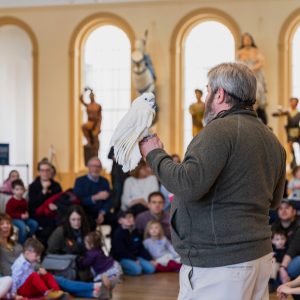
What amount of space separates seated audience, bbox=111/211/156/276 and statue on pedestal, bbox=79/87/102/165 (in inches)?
227

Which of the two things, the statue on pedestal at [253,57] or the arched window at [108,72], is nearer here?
the statue on pedestal at [253,57]

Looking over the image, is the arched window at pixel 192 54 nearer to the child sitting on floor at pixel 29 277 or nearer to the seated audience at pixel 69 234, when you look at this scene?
Result: the seated audience at pixel 69 234

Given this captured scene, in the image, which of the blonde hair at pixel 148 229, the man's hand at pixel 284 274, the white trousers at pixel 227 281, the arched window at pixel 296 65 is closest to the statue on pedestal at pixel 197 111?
the arched window at pixel 296 65

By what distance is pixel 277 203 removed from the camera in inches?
114

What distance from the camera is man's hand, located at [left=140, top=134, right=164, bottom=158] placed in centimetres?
272

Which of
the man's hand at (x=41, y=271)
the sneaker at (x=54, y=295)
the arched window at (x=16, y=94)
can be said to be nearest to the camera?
the sneaker at (x=54, y=295)

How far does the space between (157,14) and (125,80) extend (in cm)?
160

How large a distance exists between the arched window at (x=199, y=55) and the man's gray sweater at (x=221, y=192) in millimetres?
12311

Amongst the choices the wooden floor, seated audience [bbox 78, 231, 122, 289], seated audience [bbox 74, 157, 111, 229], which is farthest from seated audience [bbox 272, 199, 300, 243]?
seated audience [bbox 74, 157, 111, 229]

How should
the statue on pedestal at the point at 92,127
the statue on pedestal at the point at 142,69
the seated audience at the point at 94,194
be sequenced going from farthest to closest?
the statue on pedestal at the point at 92,127, the statue on pedestal at the point at 142,69, the seated audience at the point at 94,194

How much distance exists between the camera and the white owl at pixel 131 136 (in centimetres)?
274

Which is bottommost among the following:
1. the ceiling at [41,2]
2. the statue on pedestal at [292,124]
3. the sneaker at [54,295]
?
the sneaker at [54,295]

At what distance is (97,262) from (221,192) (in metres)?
4.92

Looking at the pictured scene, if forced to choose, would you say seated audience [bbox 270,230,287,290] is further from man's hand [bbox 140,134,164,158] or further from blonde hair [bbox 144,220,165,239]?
man's hand [bbox 140,134,164,158]
